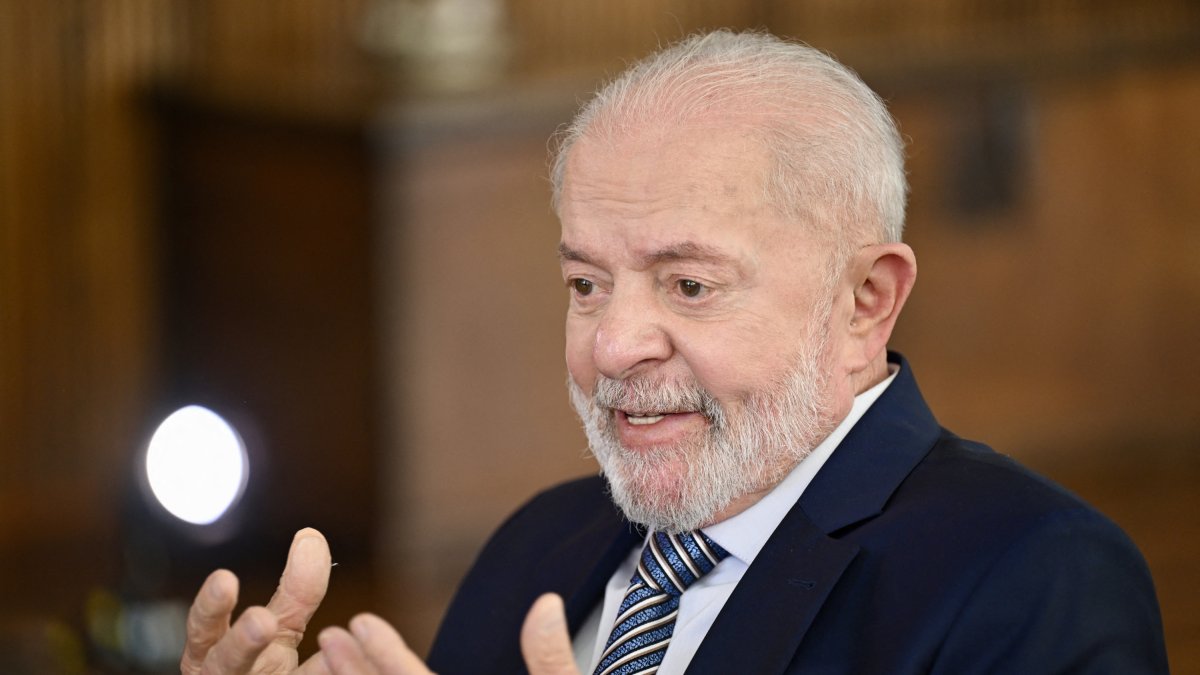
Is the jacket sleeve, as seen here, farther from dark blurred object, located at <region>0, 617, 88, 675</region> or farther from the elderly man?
dark blurred object, located at <region>0, 617, 88, 675</region>

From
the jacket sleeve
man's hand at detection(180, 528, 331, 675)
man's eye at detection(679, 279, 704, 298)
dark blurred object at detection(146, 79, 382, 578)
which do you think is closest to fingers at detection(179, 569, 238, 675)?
man's hand at detection(180, 528, 331, 675)

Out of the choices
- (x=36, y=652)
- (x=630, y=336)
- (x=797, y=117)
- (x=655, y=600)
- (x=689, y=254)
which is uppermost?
(x=797, y=117)

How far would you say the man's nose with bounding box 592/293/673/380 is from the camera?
1878 mm

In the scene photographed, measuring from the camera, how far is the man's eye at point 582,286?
198 cm

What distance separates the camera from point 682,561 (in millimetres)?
→ 2002

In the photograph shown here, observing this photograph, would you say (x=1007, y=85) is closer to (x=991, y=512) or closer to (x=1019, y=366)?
(x=1019, y=366)

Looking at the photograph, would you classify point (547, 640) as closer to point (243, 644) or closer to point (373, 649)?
point (373, 649)

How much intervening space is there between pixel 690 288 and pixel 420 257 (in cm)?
563

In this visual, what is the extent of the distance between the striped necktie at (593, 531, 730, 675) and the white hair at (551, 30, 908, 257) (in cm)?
49

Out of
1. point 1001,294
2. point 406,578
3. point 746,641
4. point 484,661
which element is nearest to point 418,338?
point 406,578

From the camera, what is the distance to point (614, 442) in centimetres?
201

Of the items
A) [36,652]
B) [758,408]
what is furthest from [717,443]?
[36,652]

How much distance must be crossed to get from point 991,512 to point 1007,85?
194 inches

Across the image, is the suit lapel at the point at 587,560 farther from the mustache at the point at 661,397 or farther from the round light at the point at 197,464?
the round light at the point at 197,464
